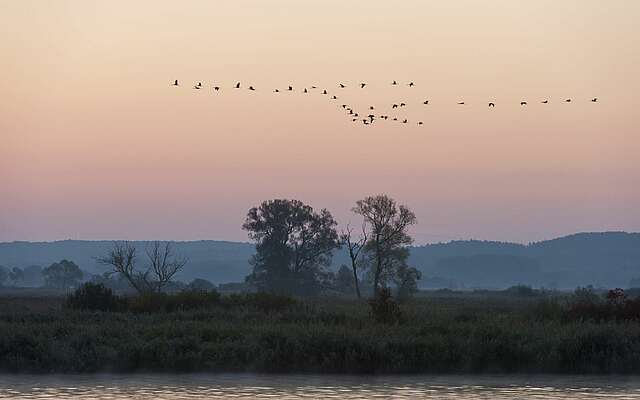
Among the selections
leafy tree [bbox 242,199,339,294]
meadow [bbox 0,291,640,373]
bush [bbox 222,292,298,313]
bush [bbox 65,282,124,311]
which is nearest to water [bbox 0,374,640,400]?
meadow [bbox 0,291,640,373]

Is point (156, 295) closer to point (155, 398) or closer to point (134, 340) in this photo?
point (134, 340)

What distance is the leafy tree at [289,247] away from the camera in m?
104

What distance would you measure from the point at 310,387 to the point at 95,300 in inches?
943

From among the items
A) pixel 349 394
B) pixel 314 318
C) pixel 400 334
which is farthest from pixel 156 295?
pixel 349 394

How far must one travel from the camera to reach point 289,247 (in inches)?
4119

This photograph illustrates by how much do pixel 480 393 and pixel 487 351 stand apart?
5217mm

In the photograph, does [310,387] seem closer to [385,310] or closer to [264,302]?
[385,310]

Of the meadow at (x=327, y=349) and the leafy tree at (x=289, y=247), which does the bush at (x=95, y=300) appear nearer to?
the meadow at (x=327, y=349)

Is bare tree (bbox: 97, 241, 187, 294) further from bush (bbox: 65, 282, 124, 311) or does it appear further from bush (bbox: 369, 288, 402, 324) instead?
bush (bbox: 369, 288, 402, 324)

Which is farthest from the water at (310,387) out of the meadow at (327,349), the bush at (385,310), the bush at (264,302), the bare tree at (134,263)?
the bare tree at (134,263)

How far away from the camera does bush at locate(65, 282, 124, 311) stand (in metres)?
49.3

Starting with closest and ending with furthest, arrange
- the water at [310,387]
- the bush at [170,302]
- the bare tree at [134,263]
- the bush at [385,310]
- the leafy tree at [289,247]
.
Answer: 1. the water at [310,387]
2. the bush at [385,310]
3. the bush at [170,302]
4. the bare tree at [134,263]
5. the leafy tree at [289,247]

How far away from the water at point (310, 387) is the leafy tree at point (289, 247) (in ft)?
240

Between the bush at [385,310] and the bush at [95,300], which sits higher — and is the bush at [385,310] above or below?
below
